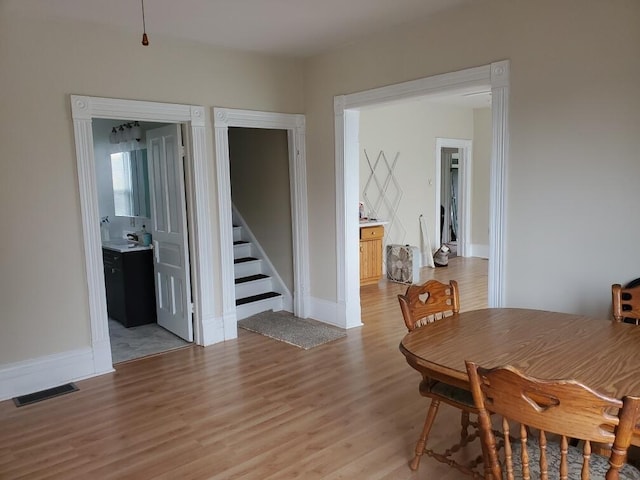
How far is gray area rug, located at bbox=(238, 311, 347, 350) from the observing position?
14.7 ft

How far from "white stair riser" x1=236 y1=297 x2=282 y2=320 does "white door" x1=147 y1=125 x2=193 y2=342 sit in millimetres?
731

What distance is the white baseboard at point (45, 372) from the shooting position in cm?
342

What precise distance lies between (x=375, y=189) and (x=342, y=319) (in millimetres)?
3006

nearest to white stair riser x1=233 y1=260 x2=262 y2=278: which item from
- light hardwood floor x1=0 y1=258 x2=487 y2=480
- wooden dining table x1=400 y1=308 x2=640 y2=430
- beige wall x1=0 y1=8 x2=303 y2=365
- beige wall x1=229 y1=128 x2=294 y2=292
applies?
beige wall x1=229 y1=128 x2=294 y2=292

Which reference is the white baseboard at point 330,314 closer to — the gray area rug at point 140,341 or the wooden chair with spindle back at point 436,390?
the gray area rug at point 140,341

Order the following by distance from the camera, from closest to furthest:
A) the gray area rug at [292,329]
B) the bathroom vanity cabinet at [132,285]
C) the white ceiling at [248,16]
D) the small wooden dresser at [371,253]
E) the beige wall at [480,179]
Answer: the white ceiling at [248,16]
the gray area rug at [292,329]
the bathroom vanity cabinet at [132,285]
the small wooden dresser at [371,253]
the beige wall at [480,179]

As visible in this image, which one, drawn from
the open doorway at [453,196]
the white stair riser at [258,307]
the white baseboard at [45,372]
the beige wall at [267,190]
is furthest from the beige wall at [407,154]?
the white baseboard at [45,372]

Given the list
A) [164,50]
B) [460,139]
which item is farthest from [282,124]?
[460,139]

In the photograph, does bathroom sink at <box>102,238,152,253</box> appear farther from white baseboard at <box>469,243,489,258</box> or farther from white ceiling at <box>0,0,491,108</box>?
white baseboard at <box>469,243,489,258</box>

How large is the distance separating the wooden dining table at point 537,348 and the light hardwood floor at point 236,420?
74 centimetres

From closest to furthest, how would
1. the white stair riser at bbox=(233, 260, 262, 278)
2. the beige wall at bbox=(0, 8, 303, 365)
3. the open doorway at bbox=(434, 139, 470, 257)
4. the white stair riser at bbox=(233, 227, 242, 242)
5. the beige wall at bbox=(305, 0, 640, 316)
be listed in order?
the beige wall at bbox=(305, 0, 640, 316), the beige wall at bbox=(0, 8, 303, 365), the white stair riser at bbox=(233, 260, 262, 278), the white stair riser at bbox=(233, 227, 242, 242), the open doorway at bbox=(434, 139, 470, 257)

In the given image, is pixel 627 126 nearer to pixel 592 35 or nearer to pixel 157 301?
pixel 592 35

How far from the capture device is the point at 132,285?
16.3 feet

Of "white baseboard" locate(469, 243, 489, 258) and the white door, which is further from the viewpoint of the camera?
"white baseboard" locate(469, 243, 489, 258)
